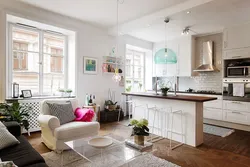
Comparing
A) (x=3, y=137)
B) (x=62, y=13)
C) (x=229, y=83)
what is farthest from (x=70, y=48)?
(x=229, y=83)

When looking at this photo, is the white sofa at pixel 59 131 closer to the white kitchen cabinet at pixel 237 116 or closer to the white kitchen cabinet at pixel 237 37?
the white kitchen cabinet at pixel 237 116

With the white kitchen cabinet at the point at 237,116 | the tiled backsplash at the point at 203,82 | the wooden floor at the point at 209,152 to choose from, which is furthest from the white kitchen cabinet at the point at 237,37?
the wooden floor at the point at 209,152

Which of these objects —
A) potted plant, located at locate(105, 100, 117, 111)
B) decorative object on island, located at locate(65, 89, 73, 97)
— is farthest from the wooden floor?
potted plant, located at locate(105, 100, 117, 111)

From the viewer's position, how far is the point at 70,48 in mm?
4301

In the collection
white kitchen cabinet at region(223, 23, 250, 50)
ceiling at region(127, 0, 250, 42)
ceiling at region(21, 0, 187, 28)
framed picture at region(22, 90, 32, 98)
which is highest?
ceiling at region(21, 0, 187, 28)

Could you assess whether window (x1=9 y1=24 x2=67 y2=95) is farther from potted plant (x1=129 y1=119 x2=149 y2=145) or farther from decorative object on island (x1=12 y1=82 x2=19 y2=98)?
potted plant (x1=129 y1=119 x2=149 y2=145)

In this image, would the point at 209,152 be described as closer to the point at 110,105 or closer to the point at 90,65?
the point at 110,105

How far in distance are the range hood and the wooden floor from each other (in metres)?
2.09

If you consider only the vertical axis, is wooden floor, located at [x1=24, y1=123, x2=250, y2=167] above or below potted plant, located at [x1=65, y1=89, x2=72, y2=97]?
below

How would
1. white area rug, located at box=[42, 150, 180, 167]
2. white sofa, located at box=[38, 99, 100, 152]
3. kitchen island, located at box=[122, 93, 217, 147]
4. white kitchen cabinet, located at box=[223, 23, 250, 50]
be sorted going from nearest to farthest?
white area rug, located at box=[42, 150, 180, 167], white sofa, located at box=[38, 99, 100, 152], kitchen island, located at box=[122, 93, 217, 147], white kitchen cabinet, located at box=[223, 23, 250, 50]

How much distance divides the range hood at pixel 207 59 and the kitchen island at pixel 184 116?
2.09 m

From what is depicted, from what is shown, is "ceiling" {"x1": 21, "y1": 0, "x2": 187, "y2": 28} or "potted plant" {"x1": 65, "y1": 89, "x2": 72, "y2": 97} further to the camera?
"potted plant" {"x1": 65, "y1": 89, "x2": 72, "y2": 97}

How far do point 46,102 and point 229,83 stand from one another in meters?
4.44

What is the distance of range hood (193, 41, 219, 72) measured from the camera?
4.85 meters
